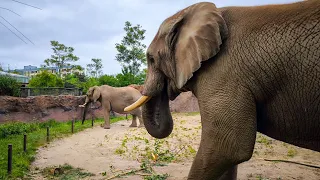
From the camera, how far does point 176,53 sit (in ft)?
10.6

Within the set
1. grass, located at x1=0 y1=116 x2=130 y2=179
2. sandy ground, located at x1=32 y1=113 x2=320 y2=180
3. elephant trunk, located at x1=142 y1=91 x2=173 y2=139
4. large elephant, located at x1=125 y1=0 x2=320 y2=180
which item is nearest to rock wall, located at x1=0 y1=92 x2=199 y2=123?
grass, located at x1=0 y1=116 x2=130 y2=179

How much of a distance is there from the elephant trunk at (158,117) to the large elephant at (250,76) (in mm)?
1043

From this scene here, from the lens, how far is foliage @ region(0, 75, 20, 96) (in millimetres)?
14586

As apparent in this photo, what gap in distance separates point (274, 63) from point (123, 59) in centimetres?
3139

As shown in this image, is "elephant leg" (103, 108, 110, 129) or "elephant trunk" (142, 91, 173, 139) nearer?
"elephant trunk" (142, 91, 173, 139)

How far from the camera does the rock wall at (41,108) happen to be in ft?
45.1

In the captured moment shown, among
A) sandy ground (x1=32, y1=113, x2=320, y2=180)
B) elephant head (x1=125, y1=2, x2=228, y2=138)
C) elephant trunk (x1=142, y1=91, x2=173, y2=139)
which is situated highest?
elephant head (x1=125, y1=2, x2=228, y2=138)

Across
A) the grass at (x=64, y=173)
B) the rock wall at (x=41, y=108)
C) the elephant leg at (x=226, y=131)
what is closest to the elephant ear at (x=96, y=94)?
the rock wall at (x=41, y=108)

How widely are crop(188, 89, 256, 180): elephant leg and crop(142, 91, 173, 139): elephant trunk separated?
52.9 inches

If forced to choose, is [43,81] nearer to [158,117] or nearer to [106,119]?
[106,119]

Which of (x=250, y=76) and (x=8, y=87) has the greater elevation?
(x=250, y=76)

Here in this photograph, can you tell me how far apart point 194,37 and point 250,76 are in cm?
69

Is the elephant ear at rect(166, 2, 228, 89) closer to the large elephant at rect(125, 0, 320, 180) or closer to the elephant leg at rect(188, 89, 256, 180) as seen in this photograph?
the large elephant at rect(125, 0, 320, 180)

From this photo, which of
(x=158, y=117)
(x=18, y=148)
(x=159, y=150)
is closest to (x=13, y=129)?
→ (x=18, y=148)
